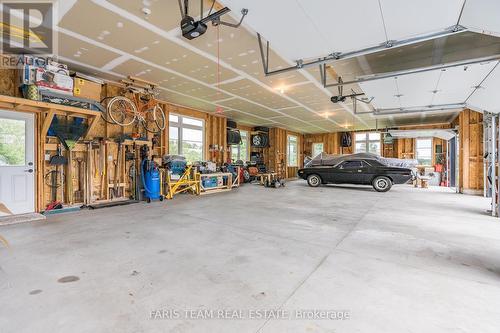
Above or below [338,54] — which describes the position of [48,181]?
below

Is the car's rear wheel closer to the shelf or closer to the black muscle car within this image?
the black muscle car

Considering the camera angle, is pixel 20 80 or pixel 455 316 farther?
pixel 20 80

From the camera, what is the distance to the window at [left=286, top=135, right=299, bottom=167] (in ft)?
47.6

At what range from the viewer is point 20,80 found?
Result: 173 inches

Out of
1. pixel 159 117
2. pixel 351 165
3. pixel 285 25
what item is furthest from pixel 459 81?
pixel 159 117

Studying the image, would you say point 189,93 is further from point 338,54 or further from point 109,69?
point 338,54

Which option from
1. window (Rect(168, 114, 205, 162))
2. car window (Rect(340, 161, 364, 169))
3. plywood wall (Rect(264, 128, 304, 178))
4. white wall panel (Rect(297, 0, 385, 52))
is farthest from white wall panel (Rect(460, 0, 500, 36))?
plywood wall (Rect(264, 128, 304, 178))

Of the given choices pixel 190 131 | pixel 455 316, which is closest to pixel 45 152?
pixel 190 131

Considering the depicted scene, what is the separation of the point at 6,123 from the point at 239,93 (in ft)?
17.0

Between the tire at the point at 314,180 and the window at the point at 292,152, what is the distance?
4.65 meters

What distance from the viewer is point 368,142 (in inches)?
543

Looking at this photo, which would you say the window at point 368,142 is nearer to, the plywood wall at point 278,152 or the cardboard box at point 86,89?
the plywood wall at point 278,152

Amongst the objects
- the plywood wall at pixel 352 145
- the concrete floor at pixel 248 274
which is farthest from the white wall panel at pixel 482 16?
the plywood wall at pixel 352 145

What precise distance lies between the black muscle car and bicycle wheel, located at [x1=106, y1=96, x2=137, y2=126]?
6978mm
